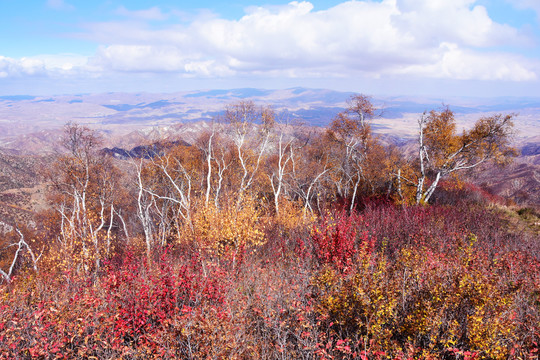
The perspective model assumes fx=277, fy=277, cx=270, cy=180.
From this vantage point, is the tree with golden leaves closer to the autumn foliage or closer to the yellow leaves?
the autumn foliage

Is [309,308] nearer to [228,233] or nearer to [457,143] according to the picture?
[228,233]

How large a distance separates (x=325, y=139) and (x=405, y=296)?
3282cm

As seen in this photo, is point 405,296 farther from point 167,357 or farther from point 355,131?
point 355,131

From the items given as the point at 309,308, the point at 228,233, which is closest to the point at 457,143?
the point at 228,233

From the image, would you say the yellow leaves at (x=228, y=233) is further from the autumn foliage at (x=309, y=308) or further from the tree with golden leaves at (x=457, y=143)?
the tree with golden leaves at (x=457, y=143)

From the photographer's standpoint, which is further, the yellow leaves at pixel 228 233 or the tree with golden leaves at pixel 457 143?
the tree with golden leaves at pixel 457 143

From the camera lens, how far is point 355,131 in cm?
3347

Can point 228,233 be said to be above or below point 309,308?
below

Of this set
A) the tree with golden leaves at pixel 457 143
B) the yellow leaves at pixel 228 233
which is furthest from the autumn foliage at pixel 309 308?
the tree with golden leaves at pixel 457 143

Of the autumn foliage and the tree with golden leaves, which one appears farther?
the tree with golden leaves

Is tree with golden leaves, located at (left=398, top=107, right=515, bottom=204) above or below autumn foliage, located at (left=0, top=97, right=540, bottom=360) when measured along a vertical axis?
above

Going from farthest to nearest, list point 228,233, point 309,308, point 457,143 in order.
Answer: point 457,143 → point 228,233 → point 309,308

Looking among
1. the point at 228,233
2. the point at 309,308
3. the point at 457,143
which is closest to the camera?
the point at 309,308

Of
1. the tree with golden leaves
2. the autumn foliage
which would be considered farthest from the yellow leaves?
the tree with golden leaves
